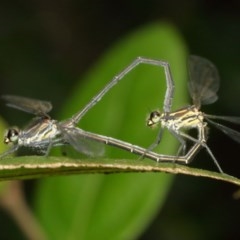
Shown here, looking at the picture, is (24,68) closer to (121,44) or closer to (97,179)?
(121,44)

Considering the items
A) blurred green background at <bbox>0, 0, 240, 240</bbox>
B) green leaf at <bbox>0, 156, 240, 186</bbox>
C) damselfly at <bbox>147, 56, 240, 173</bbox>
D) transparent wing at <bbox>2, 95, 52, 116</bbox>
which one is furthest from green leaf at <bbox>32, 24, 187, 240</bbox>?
blurred green background at <bbox>0, 0, 240, 240</bbox>

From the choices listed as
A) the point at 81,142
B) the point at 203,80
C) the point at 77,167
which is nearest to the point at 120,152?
the point at 203,80

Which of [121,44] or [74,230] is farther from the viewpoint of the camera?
[121,44]

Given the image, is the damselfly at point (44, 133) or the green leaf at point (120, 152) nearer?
the damselfly at point (44, 133)

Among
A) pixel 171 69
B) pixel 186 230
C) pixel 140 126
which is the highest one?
pixel 171 69

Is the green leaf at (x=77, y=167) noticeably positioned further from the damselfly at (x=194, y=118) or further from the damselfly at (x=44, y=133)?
the damselfly at (x=194, y=118)

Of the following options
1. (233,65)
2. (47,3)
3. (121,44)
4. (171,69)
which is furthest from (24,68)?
(171,69)

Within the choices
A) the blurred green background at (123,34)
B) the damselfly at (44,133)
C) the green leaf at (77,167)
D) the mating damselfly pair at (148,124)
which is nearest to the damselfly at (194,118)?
the mating damselfly pair at (148,124)
